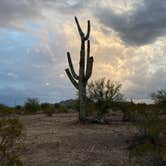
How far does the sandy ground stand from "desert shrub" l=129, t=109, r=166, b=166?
3.36 ft

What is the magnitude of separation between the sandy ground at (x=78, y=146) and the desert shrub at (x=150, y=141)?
40.3 inches

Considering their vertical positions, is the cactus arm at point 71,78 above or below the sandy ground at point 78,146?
above

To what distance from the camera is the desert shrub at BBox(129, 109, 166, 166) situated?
1273 cm

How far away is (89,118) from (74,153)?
37.0 ft

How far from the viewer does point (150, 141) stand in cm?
1468

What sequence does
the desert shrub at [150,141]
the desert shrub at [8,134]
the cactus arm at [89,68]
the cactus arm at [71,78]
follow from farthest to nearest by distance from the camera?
the cactus arm at [71,78] → the cactus arm at [89,68] → the desert shrub at [150,141] → the desert shrub at [8,134]

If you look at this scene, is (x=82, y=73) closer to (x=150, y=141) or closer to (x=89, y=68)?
(x=89, y=68)

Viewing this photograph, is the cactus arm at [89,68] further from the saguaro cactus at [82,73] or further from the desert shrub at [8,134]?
the desert shrub at [8,134]

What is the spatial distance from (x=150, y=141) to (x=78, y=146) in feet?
15.3

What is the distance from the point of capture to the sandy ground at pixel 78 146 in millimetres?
15617

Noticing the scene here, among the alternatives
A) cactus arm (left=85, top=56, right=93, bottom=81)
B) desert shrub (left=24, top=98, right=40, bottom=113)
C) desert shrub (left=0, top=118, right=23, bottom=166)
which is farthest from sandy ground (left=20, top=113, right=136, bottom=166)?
desert shrub (left=24, top=98, right=40, bottom=113)

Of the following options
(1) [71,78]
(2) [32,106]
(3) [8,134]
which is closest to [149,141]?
(3) [8,134]

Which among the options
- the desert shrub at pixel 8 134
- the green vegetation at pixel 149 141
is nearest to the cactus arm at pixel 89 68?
the green vegetation at pixel 149 141

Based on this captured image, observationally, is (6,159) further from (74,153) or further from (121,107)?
(121,107)
